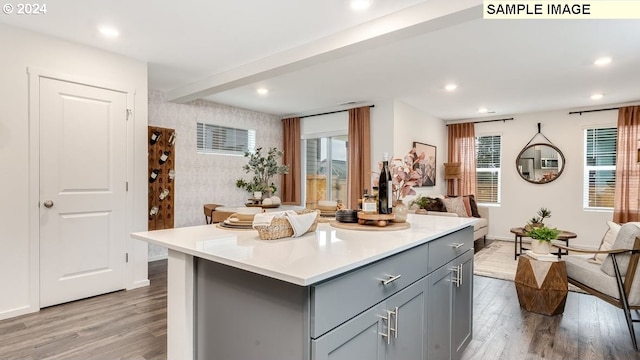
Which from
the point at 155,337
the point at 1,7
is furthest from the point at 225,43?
the point at 155,337

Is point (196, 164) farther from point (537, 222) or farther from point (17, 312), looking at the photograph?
point (537, 222)

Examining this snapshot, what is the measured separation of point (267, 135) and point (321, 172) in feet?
4.14

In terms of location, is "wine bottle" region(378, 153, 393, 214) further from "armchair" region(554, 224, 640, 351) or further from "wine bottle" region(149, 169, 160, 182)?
"wine bottle" region(149, 169, 160, 182)

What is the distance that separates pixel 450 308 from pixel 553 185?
563cm

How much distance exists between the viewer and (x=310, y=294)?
3.44 ft

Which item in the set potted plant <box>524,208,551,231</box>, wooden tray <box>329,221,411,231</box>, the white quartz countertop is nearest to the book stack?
potted plant <box>524,208,551,231</box>

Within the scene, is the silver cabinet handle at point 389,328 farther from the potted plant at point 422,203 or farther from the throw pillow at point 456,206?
the throw pillow at point 456,206

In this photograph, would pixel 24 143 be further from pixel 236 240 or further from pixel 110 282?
pixel 236 240

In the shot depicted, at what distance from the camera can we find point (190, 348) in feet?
4.96

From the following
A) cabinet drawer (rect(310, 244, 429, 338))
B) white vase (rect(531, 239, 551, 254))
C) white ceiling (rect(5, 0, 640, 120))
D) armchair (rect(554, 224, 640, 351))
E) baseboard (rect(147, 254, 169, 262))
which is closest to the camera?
cabinet drawer (rect(310, 244, 429, 338))

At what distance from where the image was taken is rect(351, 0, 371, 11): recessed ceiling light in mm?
2400

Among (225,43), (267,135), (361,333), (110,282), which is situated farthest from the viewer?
(267,135)

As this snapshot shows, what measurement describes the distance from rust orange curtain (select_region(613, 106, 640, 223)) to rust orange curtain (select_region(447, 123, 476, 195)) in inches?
89.0

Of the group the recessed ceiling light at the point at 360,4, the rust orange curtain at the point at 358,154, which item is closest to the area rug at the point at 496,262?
the rust orange curtain at the point at 358,154
